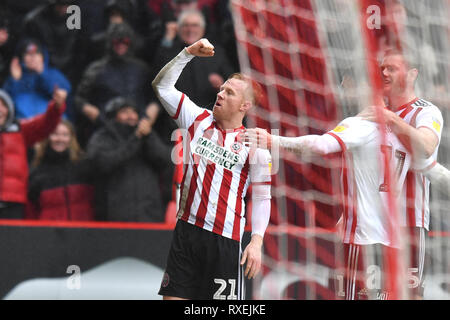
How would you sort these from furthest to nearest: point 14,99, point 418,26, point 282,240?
point 14,99, point 282,240, point 418,26

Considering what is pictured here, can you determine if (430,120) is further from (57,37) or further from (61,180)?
(57,37)

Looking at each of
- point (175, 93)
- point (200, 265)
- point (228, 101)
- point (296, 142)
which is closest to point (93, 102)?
point (175, 93)

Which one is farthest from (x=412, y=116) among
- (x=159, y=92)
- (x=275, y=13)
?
(x=159, y=92)

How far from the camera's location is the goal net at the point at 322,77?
3844mm

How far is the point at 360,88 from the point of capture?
11.1ft

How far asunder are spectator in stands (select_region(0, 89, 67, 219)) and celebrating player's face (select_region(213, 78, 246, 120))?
1.77 metres

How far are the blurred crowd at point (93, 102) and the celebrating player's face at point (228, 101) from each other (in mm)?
1573

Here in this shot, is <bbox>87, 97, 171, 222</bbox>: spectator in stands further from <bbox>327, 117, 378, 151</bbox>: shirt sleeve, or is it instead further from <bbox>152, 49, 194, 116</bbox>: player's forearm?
<bbox>327, 117, 378, 151</bbox>: shirt sleeve

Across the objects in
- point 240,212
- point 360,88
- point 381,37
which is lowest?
point 240,212

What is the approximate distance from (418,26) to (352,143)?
953 millimetres

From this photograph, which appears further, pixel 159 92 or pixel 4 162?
pixel 4 162

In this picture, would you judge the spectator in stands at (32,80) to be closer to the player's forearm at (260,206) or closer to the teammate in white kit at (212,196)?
the teammate in white kit at (212,196)

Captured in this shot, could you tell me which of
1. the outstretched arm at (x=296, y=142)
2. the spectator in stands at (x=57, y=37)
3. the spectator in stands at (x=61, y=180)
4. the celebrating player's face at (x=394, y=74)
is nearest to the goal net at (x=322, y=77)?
the celebrating player's face at (x=394, y=74)

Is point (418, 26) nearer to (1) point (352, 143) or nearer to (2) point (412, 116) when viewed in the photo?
(2) point (412, 116)
